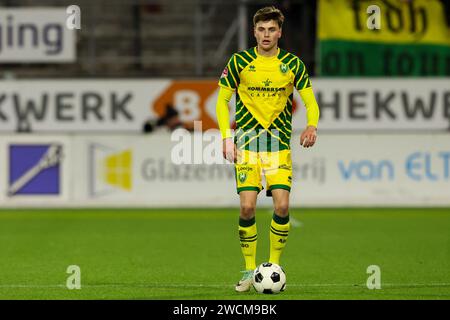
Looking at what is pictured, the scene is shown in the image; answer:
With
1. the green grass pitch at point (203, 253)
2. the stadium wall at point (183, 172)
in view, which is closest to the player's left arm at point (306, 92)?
the green grass pitch at point (203, 253)

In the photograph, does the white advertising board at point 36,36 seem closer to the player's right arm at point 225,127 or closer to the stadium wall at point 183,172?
the stadium wall at point 183,172

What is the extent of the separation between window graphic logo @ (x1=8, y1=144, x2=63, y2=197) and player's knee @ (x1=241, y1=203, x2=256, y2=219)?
9.48 m

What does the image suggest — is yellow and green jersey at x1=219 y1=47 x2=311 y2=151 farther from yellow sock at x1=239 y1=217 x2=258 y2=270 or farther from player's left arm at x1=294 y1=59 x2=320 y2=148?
yellow sock at x1=239 y1=217 x2=258 y2=270

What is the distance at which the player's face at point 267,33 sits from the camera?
826 cm

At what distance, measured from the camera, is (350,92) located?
67.5 ft

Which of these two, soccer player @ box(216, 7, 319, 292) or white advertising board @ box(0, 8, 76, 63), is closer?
soccer player @ box(216, 7, 319, 292)

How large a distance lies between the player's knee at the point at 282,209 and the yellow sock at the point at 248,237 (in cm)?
19

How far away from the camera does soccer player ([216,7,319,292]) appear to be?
8492mm

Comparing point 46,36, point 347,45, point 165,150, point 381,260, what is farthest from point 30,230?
point 347,45

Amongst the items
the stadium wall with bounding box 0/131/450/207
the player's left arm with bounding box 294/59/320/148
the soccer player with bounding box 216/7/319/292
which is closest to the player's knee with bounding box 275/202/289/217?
the soccer player with bounding box 216/7/319/292

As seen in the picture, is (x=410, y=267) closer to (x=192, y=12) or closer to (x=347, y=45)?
(x=347, y=45)

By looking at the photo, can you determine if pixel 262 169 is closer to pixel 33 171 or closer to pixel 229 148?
pixel 229 148

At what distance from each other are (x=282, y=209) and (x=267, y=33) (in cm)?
129

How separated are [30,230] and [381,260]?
16.7 feet
